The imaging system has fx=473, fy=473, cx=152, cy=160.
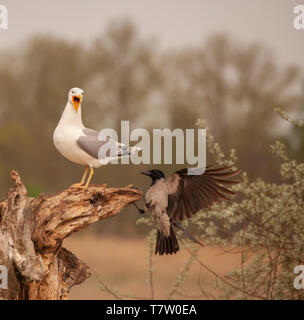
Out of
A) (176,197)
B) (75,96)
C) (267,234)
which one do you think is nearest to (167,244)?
(176,197)

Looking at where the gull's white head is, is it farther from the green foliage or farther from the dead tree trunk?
the green foliage

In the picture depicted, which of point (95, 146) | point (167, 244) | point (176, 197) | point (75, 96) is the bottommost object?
point (167, 244)

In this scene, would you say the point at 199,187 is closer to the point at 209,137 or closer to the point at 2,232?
the point at 209,137

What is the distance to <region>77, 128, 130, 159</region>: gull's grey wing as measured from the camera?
2.02 metres

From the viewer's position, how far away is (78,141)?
2018mm

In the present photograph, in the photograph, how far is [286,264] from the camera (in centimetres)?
269

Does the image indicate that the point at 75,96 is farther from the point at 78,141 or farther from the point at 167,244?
the point at 167,244

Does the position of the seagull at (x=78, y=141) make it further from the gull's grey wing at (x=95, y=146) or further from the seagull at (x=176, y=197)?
the seagull at (x=176, y=197)

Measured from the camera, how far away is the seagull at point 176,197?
6.52 ft

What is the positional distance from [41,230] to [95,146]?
1.37ft

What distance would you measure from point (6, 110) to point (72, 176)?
76 cm

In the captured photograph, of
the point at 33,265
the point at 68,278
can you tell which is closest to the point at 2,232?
the point at 33,265

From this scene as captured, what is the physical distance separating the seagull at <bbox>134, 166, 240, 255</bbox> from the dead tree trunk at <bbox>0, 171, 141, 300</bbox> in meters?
0.19

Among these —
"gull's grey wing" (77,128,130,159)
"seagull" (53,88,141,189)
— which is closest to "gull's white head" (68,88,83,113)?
"seagull" (53,88,141,189)
